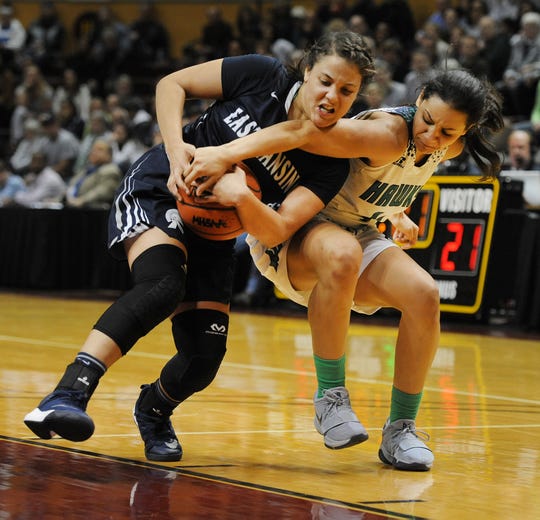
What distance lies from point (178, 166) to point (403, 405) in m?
1.04

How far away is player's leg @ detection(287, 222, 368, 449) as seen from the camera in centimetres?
338

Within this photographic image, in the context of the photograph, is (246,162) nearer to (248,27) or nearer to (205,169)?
(205,169)

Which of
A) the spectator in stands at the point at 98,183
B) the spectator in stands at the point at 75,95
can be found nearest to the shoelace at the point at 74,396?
the spectator in stands at the point at 98,183

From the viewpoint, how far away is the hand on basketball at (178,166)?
3293 millimetres

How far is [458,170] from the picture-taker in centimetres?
870

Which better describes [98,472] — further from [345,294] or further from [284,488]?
[345,294]

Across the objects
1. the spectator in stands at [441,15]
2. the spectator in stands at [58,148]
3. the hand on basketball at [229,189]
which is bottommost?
the hand on basketball at [229,189]

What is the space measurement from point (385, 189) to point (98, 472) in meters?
1.29

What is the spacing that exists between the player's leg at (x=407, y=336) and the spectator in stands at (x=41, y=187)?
884cm

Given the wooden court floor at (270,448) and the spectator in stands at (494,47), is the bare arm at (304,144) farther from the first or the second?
the spectator in stands at (494,47)

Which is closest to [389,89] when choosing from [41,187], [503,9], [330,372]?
[503,9]

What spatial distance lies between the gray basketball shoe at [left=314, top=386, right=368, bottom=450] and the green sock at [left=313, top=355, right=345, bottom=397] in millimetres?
19

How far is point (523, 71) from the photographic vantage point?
11.1 meters

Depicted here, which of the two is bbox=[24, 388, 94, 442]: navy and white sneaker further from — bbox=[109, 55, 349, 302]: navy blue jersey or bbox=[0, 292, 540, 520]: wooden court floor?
bbox=[109, 55, 349, 302]: navy blue jersey
